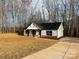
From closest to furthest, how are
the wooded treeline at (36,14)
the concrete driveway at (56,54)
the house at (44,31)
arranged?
the concrete driveway at (56,54) < the house at (44,31) < the wooded treeline at (36,14)

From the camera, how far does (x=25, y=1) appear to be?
4991cm

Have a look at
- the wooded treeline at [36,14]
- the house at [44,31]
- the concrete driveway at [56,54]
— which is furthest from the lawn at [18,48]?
the wooded treeline at [36,14]

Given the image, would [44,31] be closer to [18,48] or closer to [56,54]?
A: [18,48]

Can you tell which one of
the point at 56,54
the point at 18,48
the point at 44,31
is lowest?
the point at 56,54

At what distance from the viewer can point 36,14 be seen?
54.6 meters

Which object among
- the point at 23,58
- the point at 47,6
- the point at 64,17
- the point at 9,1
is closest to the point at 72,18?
the point at 64,17

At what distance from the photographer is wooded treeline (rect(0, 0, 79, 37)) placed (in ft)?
161

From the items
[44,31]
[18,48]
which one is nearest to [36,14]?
[44,31]

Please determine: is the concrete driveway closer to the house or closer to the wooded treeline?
the house

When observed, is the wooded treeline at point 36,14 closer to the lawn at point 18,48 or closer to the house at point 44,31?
the house at point 44,31

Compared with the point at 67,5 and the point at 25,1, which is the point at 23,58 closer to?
the point at 25,1

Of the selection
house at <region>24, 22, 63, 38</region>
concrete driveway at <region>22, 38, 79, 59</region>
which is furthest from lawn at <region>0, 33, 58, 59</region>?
house at <region>24, 22, 63, 38</region>

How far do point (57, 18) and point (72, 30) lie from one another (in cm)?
637

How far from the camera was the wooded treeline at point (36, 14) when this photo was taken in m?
49.1
